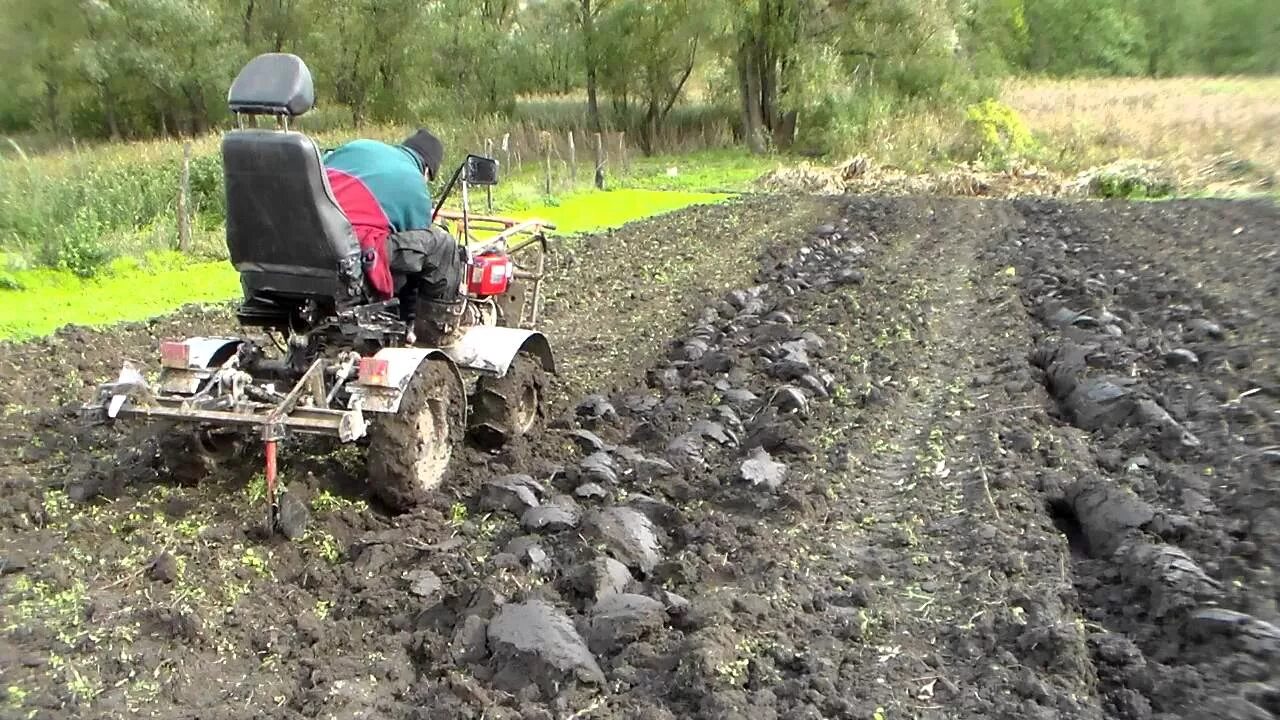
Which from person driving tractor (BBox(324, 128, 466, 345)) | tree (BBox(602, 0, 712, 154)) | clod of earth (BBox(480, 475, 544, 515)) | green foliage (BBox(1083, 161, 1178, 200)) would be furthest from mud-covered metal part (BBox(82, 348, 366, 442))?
tree (BBox(602, 0, 712, 154))

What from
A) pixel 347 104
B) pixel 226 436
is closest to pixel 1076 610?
pixel 226 436

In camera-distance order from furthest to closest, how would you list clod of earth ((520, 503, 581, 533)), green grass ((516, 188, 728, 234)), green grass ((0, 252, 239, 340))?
green grass ((516, 188, 728, 234))
green grass ((0, 252, 239, 340))
clod of earth ((520, 503, 581, 533))

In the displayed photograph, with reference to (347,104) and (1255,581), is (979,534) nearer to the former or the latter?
(1255,581)

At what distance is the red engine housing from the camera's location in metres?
6.55

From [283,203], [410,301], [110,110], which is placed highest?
[110,110]

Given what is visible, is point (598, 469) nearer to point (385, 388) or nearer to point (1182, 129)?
point (385, 388)

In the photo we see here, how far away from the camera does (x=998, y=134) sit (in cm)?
2592

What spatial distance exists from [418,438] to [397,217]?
1.22 metres

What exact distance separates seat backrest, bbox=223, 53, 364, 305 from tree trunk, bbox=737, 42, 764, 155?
28.0 metres

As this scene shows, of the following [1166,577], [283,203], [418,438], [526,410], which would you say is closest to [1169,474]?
[1166,577]

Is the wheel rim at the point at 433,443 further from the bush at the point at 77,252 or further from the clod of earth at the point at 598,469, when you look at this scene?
the bush at the point at 77,252

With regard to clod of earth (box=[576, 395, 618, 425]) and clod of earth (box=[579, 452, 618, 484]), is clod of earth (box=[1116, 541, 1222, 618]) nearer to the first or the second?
clod of earth (box=[579, 452, 618, 484])

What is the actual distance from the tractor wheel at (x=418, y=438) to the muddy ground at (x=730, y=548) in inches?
6.3

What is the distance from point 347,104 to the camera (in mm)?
35062
